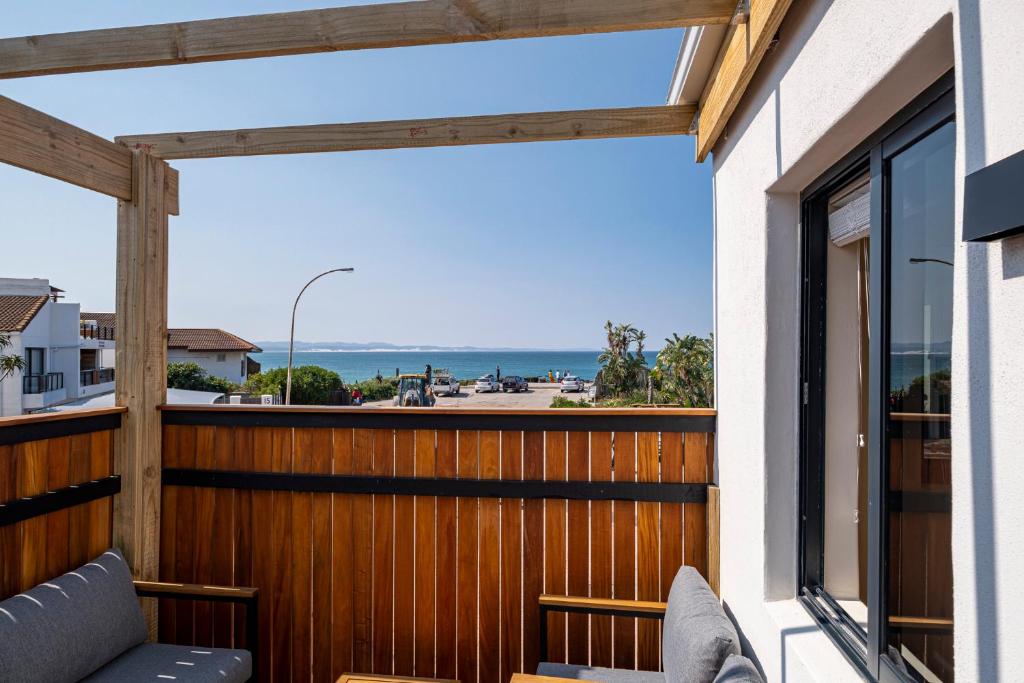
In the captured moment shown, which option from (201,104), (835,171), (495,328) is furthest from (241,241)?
(835,171)

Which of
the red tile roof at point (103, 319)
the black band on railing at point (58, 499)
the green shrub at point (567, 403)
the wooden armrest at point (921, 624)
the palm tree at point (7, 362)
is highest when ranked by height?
the red tile roof at point (103, 319)

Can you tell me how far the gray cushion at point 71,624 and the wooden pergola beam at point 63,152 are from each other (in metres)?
1.55

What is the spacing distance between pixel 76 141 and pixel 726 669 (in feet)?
9.79

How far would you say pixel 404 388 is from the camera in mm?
13531

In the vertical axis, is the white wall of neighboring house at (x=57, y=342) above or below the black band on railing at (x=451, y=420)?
above

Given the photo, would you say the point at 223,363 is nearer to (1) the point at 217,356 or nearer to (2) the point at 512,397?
(1) the point at 217,356

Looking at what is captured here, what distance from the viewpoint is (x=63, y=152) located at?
2.30 meters

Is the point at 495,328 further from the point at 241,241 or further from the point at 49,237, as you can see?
the point at 49,237

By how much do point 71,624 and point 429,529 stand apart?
132 centimetres

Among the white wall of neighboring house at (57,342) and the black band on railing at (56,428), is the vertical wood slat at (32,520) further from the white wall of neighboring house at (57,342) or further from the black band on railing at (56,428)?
the white wall of neighboring house at (57,342)

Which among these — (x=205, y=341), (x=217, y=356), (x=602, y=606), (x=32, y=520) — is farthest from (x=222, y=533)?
(x=205, y=341)

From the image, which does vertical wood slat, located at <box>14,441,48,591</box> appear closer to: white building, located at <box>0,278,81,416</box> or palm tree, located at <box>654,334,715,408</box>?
white building, located at <box>0,278,81,416</box>

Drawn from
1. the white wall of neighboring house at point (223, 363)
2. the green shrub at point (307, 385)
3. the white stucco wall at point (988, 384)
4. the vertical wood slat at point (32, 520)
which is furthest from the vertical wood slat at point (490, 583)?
the white wall of neighboring house at point (223, 363)

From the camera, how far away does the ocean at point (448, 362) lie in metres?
52.8
